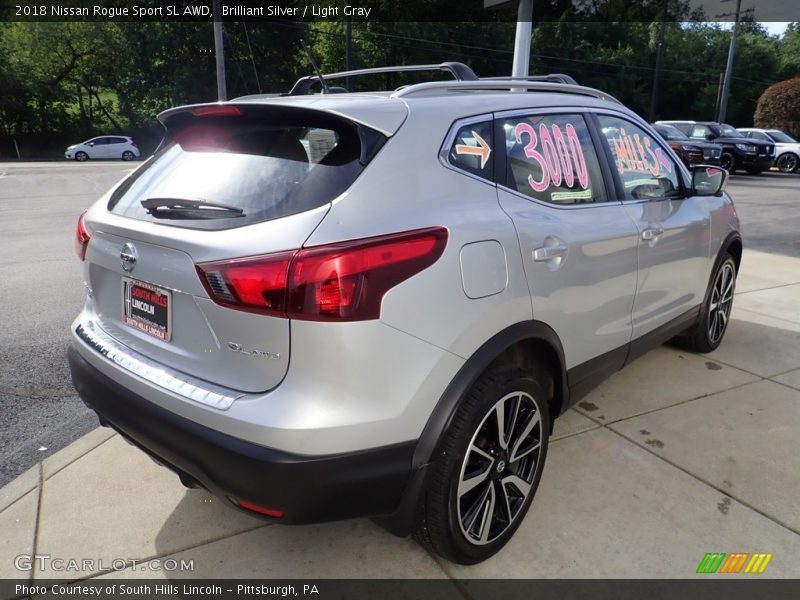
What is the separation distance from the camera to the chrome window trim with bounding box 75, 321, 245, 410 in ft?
6.40

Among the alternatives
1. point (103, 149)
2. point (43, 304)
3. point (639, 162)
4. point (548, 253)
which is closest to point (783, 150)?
point (639, 162)

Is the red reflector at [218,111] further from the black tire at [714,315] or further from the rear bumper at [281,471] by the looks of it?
the black tire at [714,315]

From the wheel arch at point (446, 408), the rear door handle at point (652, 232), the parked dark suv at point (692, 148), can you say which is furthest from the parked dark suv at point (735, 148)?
the wheel arch at point (446, 408)

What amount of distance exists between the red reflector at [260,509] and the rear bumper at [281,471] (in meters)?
0.02

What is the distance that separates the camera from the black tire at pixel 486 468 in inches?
84.1

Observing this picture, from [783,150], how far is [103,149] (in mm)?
→ 30656

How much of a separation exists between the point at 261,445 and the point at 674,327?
9.47 ft

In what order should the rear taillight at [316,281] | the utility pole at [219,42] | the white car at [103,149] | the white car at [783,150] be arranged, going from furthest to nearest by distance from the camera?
the white car at [103,149] < the white car at [783,150] < the utility pole at [219,42] < the rear taillight at [316,281]

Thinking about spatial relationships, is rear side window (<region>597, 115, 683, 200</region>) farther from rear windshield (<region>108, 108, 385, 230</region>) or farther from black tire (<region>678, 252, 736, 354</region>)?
Answer: rear windshield (<region>108, 108, 385, 230</region>)

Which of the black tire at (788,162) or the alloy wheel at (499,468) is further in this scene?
the black tire at (788,162)

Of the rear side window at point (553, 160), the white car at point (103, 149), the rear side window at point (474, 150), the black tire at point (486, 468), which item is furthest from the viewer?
the white car at point (103, 149)

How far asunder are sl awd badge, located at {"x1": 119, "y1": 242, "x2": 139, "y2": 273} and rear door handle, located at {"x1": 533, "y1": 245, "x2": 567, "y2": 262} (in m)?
1.49

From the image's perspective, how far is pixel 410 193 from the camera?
6.63 feet

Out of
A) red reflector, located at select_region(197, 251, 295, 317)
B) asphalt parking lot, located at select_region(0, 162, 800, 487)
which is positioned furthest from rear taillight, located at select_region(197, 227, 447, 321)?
asphalt parking lot, located at select_region(0, 162, 800, 487)
